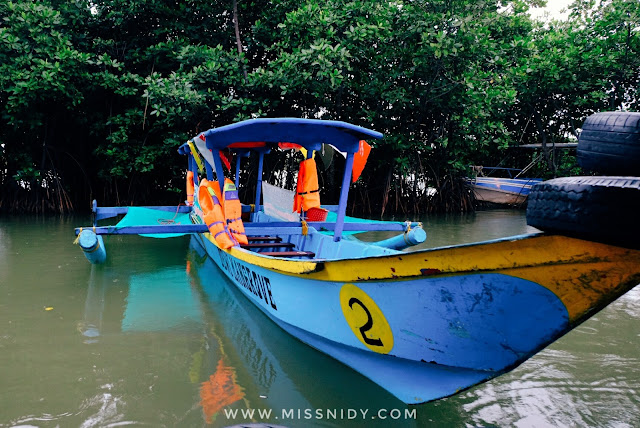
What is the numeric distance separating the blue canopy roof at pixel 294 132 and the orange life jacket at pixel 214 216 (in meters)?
0.42

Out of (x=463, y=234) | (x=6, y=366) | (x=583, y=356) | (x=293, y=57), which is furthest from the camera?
(x=293, y=57)

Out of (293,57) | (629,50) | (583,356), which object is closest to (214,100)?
(293,57)

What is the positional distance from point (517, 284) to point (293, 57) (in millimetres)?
8080

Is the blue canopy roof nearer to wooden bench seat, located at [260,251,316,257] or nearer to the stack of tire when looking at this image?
wooden bench seat, located at [260,251,316,257]

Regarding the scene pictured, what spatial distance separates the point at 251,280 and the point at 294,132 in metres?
1.30

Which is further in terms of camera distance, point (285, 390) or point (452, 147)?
point (452, 147)

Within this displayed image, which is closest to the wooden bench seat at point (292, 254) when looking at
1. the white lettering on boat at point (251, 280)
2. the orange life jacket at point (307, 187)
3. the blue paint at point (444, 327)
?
the white lettering on boat at point (251, 280)

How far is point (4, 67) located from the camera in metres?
8.77

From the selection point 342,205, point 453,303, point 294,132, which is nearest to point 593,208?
point 453,303

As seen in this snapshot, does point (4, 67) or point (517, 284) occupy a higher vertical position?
point (4, 67)

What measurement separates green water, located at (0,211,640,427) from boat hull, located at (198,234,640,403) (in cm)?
27

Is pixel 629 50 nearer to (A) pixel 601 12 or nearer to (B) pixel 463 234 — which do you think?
(A) pixel 601 12

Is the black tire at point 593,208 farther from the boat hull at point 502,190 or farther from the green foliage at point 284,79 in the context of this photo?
the boat hull at point 502,190

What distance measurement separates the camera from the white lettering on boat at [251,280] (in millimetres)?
3408
